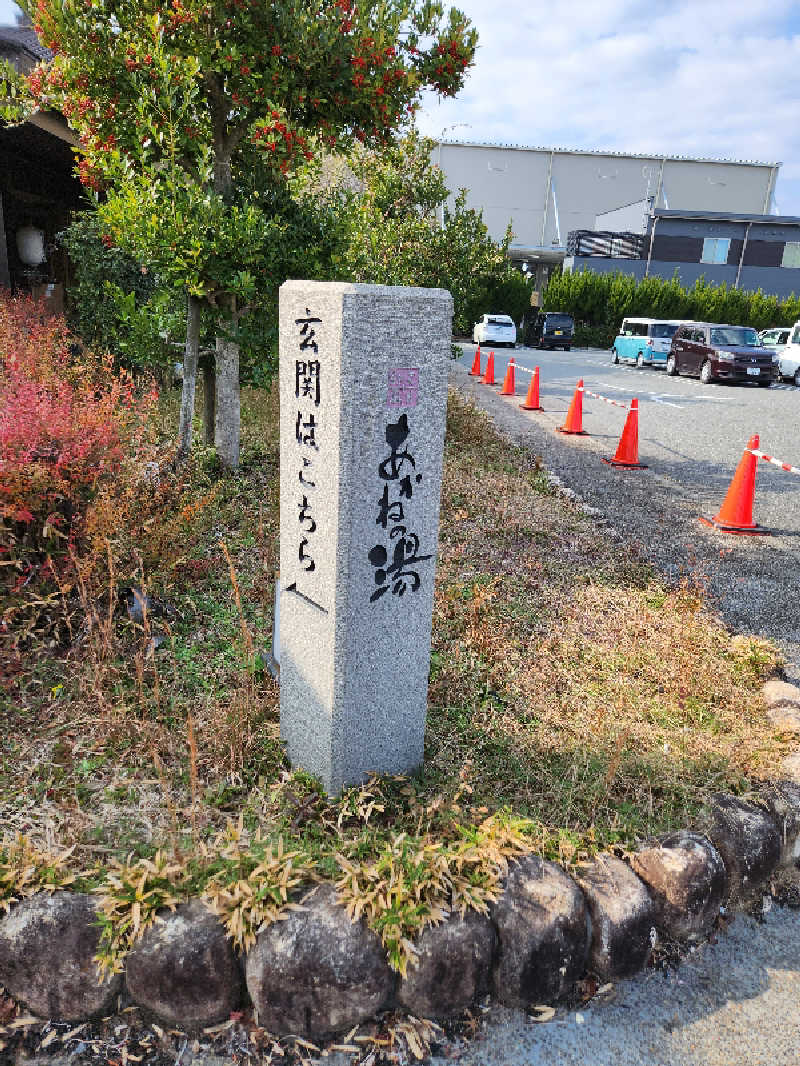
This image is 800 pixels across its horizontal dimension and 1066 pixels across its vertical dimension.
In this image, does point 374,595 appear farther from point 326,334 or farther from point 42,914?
point 42,914

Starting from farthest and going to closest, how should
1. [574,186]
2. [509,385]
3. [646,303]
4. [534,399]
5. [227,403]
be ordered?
1. [574,186]
2. [646,303]
3. [509,385]
4. [534,399]
5. [227,403]

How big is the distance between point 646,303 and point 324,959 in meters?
34.7

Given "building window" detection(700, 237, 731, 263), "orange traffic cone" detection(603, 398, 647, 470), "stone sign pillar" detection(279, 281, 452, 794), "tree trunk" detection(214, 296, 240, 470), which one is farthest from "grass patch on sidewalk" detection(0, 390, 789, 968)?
"building window" detection(700, 237, 731, 263)

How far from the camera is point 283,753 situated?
10.3ft

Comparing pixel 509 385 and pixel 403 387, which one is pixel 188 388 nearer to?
pixel 403 387

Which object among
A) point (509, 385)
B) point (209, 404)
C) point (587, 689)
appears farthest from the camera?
point (509, 385)

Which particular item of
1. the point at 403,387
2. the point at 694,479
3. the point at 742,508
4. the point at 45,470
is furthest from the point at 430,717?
the point at 694,479

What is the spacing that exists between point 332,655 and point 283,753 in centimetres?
68

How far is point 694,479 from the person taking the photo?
8422 mm

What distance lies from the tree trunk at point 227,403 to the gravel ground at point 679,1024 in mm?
5122

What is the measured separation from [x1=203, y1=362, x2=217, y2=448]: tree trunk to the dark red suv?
15.7 m

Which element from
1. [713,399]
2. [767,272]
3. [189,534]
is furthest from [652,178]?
[189,534]

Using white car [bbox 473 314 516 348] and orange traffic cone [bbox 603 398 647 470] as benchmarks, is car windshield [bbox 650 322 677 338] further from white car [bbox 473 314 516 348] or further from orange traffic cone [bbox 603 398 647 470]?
orange traffic cone [bbox 603 398 647 470]

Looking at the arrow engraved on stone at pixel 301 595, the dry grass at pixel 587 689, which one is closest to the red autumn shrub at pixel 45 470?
the arrow engraved on stone at pixel 301 595
